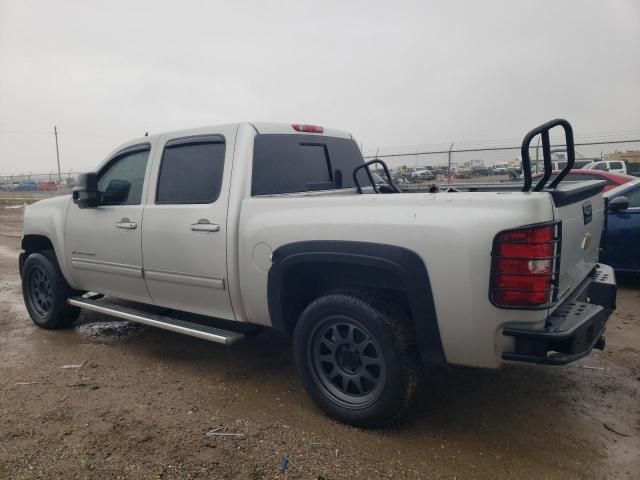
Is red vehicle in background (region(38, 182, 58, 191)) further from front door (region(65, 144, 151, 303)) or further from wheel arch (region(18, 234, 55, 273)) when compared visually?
front door (region(65, 144, 151, 303))

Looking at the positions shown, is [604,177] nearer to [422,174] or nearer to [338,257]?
[338,257]

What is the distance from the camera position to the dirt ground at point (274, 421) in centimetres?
271

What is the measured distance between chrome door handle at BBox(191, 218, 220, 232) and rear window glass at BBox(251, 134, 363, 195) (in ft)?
1.16

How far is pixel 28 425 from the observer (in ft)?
10.6

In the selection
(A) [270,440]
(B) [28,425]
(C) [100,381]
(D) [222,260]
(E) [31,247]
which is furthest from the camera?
(E) [31,247]

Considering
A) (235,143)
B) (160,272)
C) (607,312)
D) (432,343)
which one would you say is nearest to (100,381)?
(160,272)

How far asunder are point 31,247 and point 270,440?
392 cm

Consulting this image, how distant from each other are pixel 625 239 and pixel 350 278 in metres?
4.55

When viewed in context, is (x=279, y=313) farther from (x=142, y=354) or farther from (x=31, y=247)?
(x=31, y=247)

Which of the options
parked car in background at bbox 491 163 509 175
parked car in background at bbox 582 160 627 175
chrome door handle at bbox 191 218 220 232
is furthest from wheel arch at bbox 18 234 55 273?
parked car in background at bbox 582 160 627 175

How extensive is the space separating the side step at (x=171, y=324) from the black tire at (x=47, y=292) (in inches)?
10.4

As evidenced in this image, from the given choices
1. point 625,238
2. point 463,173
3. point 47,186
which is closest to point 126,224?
point 625,238

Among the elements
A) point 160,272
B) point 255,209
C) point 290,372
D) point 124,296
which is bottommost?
point 290,372

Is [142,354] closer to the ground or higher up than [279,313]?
closer to the ground
